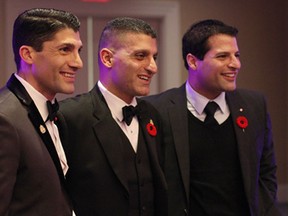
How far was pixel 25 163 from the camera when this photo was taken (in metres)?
1.76

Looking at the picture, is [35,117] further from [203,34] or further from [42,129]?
[203,34]

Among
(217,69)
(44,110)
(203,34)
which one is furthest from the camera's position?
(203,34)

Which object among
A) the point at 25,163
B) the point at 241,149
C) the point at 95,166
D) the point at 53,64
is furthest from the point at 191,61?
the point at 25,163

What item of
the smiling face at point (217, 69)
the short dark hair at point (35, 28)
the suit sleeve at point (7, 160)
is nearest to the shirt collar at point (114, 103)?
the short dark hair at point (35, 28)

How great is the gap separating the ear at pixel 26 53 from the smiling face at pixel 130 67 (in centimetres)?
53

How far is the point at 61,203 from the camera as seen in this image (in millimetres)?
1865

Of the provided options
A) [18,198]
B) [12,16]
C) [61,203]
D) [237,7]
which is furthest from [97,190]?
[237,7]

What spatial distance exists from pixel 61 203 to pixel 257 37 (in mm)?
4391

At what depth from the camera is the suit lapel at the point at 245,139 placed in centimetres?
269

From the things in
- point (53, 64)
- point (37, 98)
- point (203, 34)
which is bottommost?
point (37, 98)

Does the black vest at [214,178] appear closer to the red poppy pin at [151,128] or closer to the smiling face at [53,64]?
the red poppy pin at [151,128]

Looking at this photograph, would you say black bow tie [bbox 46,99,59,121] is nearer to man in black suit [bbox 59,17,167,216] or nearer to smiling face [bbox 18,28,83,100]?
smiling face [bbox 18,28,83,100]

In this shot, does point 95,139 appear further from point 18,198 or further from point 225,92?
point 225,92

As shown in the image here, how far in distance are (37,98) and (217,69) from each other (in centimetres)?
118
